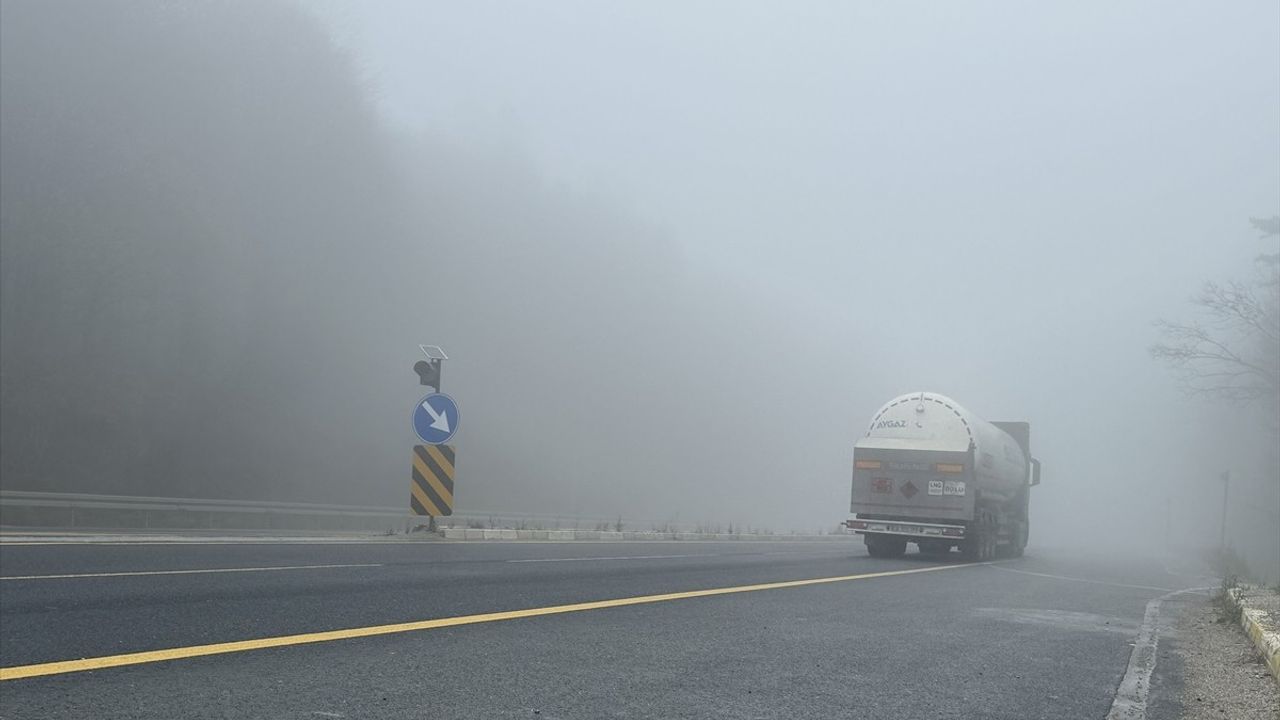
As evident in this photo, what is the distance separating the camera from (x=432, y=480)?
17.9m

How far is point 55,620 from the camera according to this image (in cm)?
648

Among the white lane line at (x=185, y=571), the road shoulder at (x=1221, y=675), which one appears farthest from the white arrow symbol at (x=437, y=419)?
the road shoulder at (x=1221, y=675)

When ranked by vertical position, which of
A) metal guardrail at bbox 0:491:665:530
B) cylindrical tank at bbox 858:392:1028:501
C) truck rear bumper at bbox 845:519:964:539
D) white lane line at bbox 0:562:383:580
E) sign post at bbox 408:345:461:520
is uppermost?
cylindrical tank at bbox 858:392:1028:501

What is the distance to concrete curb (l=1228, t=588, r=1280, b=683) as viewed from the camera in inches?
282

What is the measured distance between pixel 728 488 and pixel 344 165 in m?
38.0

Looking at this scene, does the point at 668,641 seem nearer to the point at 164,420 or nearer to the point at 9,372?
the point at 9,372

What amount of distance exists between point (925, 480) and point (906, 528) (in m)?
1.06

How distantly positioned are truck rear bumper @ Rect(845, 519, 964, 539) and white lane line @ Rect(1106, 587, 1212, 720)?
10.5m

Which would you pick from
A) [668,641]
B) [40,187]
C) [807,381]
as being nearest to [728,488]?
[807,381]

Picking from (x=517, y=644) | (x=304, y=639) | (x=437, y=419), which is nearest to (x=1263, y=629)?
(x=517, y=644)

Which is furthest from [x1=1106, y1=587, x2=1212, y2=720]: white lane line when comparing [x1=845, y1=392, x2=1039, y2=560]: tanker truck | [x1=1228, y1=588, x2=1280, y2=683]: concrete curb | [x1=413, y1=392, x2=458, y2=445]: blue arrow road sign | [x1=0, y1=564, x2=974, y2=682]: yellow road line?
[x1=413, y1=392, x2=458, y2=445]: blue arrow road sign

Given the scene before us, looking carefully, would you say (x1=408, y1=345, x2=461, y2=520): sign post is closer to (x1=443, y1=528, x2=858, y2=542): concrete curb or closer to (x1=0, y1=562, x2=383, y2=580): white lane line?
(x1=443, y1=528, x2=858, y2=542): concrete curb

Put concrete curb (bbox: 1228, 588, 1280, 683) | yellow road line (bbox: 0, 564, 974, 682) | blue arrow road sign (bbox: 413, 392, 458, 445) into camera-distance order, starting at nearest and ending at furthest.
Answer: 1. yellow road line (bbox: 0, 564, 974, 682)
2. concrete curb (bbox: 1228, 588, 1280, 683)
3. blue arrow road sign (bbox: 413, 392, 458, 445)

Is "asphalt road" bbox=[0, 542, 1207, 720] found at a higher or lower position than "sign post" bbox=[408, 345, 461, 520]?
lower
